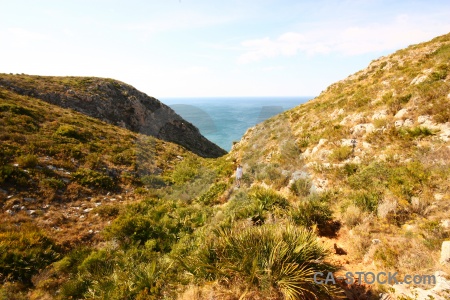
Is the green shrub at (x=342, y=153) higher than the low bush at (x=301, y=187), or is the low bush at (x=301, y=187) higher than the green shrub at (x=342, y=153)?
the green shrub at (x=342, y=153)

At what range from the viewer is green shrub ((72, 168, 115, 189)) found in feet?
39.9

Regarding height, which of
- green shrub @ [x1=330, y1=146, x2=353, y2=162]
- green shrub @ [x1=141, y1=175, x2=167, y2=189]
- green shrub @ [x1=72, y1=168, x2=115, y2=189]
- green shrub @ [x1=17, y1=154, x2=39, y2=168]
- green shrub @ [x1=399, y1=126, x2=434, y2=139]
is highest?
green shrub @ [x1=399, y1=126, x2=434, y2=139]

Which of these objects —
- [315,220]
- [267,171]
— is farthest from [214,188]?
[315,220]

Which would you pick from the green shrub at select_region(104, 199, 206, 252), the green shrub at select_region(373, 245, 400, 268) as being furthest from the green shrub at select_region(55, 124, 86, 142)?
the green shrub at select_region(373, 245, 400, 268)

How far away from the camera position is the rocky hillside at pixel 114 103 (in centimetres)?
2897

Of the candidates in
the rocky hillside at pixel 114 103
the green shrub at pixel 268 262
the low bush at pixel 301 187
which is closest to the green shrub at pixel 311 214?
the low bush at pixel 301 187

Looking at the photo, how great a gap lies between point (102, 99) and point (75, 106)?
5469 millimetres

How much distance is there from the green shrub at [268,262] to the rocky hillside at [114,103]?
1308 inches

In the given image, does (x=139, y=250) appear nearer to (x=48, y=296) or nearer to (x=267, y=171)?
(x=48, y=296)

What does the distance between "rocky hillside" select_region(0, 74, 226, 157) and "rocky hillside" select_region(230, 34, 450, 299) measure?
29.3 m

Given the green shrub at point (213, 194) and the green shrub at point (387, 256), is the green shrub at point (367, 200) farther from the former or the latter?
the green shrub at point (213, 194)

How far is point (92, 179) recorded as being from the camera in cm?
1248

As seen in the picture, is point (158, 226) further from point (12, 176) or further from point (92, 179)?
point (12, 176)

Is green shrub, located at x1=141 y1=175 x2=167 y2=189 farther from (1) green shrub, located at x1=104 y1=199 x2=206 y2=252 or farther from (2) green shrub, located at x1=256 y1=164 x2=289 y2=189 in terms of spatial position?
(2) green shrub, located at x1=256 y1=164 x2=289 y2=189
